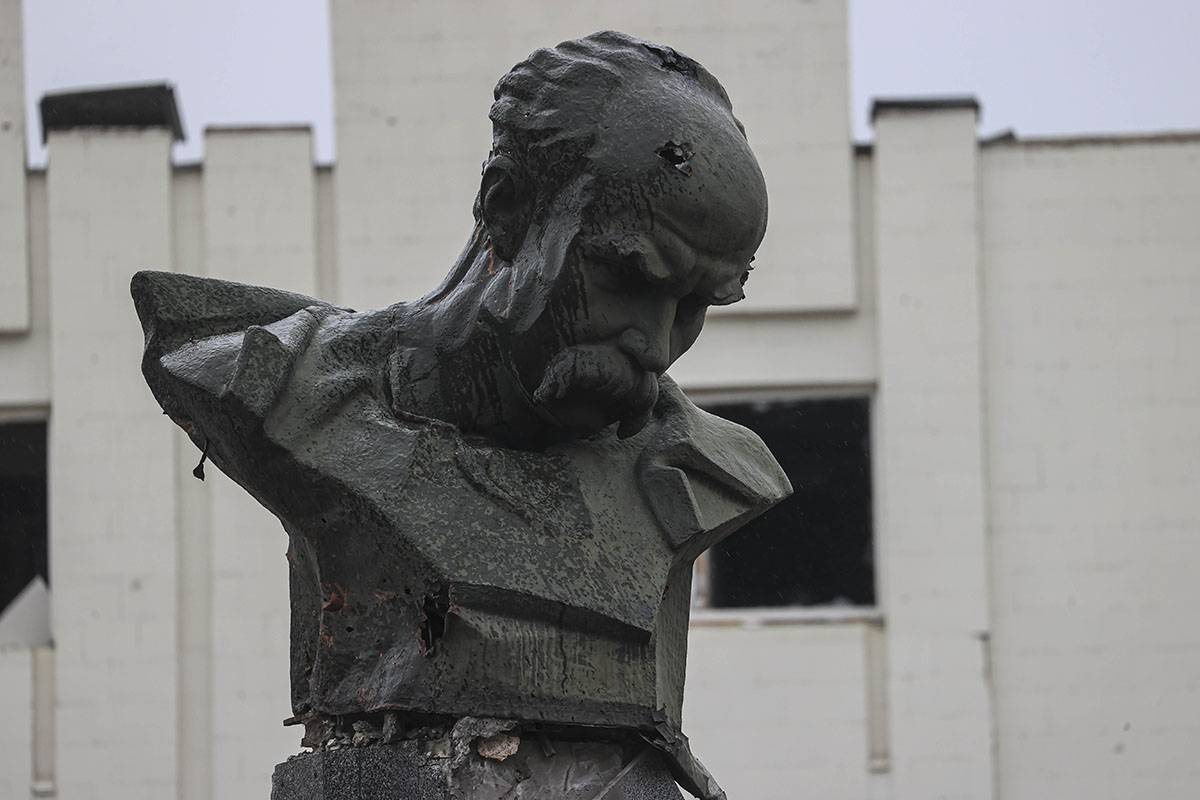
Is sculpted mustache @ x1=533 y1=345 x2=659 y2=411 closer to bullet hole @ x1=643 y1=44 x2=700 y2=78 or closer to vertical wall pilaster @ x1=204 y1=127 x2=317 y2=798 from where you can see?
bullet hole @ x1=643 y1=44 x2=700 y2=78

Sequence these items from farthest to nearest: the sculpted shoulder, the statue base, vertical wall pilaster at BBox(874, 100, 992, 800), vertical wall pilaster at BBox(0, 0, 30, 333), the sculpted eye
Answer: vertical wall pilaster at BBox(0, 0, 30, 333) < vertical wall pilaster at BBox(874, 100, 992, 800) < the sculpted shoulder < the statue base < the sculpted eye

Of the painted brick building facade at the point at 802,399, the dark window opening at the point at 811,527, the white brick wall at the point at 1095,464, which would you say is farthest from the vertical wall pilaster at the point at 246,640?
the white brick wall at the point at 1095,464

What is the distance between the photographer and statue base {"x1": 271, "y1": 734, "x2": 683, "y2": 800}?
362 cm

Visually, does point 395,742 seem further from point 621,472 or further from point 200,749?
point 200,749

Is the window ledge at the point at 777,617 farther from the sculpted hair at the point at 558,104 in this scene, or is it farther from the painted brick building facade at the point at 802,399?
the sculpted hair at the point at 558,104

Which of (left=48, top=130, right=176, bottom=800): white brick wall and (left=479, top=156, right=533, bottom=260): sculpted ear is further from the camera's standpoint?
(left=48, top=130, right=176, bottom=800): white brick wall

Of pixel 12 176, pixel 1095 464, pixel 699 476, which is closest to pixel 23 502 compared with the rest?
pixel 12 176

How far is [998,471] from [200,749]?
17.2 ft

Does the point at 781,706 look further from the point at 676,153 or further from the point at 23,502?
the point at 676,153

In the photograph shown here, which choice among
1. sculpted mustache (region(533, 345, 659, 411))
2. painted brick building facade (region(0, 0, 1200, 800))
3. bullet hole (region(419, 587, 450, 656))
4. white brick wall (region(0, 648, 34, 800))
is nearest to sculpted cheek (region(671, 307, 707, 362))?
sculpted mustache (region(533, 345, 659, 411))

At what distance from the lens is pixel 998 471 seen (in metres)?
14.2

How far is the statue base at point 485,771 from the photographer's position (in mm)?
3625

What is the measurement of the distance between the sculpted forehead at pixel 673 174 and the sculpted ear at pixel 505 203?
152 mm

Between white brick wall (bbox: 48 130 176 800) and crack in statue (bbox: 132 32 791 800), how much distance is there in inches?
413
